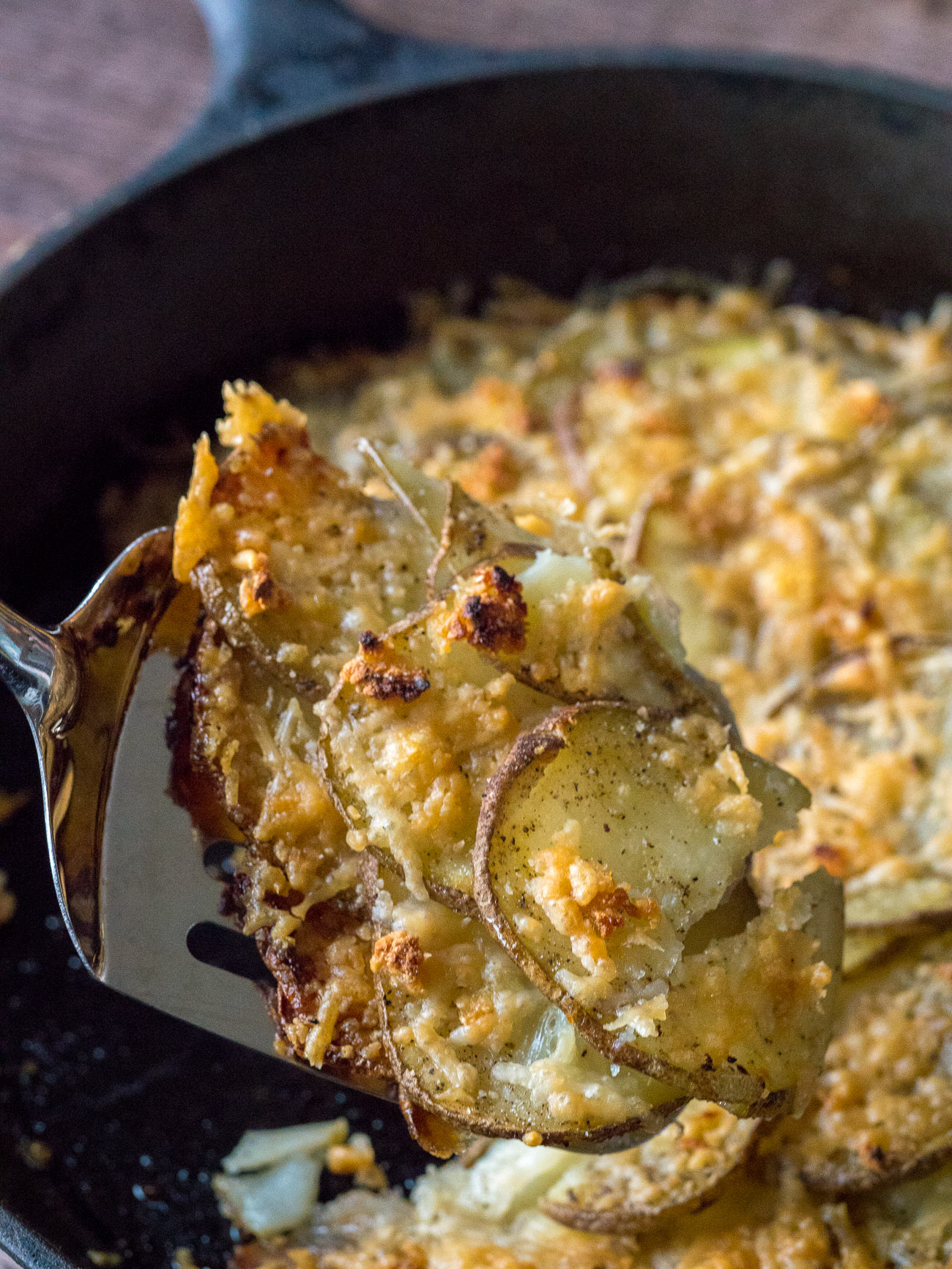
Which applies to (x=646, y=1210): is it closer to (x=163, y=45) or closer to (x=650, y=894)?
(x=650, y=894)

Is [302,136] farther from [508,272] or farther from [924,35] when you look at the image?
[924,35]

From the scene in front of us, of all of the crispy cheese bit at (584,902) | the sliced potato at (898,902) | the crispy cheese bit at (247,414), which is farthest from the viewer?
the sliced potato at (898,902)

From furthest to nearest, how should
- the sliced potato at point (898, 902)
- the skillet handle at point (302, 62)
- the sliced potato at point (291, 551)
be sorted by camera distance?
1. the skillet handle at point (302, 62)
2. the sliced potato at point (898, 902)
3. the sliced potato at point (291, 551)

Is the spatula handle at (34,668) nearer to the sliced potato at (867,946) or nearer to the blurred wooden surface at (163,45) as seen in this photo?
the sliced potato at (867,946)

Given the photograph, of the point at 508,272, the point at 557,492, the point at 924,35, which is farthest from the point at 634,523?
the point at 924,35

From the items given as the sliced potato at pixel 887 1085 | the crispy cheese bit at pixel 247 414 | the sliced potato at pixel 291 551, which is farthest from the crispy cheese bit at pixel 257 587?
the sliced potato at pixel 887 1085
